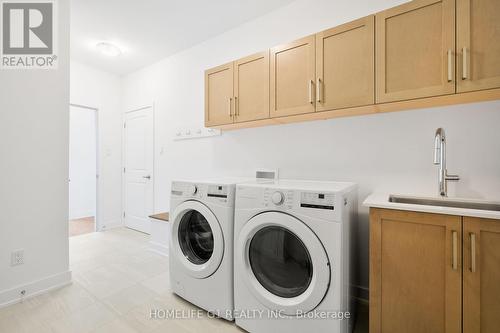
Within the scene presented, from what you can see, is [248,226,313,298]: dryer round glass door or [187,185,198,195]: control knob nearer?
[248,226,313,298]: dryer round glass door

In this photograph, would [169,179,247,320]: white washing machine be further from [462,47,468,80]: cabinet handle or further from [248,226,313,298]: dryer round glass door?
[462,47,468,80]: cabinet handle

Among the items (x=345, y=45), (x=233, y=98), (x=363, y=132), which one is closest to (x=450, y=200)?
(x=363, y=132)

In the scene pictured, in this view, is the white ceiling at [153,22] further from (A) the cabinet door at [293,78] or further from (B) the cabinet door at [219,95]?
(A) the cabinet door at [293,78]

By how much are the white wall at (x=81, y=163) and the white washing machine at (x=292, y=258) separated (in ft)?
14.7

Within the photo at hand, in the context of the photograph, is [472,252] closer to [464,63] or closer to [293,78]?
[464,63]

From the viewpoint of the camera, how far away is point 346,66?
159 centimetres

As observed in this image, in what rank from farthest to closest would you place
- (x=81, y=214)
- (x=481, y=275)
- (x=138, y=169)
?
1. (x=81, y=214)
2. (x=138, y=169)
3. (x=481, y=275)

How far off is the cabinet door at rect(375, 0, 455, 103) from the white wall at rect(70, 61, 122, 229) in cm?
392

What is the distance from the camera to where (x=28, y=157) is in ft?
6.56

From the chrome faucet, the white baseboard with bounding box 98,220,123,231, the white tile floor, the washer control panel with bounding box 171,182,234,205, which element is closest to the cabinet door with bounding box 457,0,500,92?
the chrome faucet

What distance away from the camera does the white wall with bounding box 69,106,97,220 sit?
4.83 metres

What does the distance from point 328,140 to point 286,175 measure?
0.49m

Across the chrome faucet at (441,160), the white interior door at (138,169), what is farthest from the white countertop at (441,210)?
the white interior door at (138,169)
